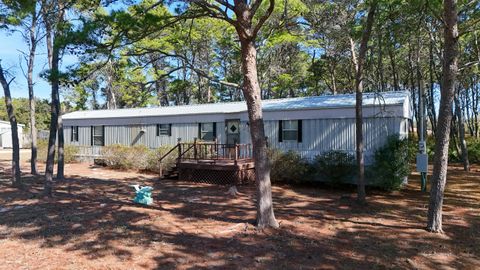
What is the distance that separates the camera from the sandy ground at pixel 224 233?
5.24m

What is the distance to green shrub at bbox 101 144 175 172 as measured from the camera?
643 inches

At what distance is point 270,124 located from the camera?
1504 centimetres

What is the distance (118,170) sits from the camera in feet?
58.1

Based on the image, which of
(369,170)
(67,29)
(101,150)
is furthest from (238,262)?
(101,150)

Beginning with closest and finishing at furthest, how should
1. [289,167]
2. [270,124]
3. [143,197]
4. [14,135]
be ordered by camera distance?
[143,197] < [14,135] < [289,167] < [270,124]

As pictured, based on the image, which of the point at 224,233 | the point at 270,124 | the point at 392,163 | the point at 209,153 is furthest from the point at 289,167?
the point at 224,233

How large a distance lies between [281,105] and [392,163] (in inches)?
209

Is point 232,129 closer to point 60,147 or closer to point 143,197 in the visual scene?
point 60,147

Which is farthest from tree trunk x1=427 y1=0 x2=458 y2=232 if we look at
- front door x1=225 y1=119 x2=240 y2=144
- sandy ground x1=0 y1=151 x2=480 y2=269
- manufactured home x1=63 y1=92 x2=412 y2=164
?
front door x1=225 y1=119 x2=240 y2=144

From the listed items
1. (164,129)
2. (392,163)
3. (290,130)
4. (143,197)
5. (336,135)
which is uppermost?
(164,129)

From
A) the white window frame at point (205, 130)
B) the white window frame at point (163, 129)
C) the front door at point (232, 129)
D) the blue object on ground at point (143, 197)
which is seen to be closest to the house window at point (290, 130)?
the front door at point (232, 129)

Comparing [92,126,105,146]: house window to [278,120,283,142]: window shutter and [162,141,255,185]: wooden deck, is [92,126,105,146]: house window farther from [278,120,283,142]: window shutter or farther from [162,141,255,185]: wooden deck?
[278,120,283,142]: window shutter

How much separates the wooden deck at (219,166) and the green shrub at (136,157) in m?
1.38

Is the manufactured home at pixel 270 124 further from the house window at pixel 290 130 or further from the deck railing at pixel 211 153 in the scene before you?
the deck railing at pixel 211 153
